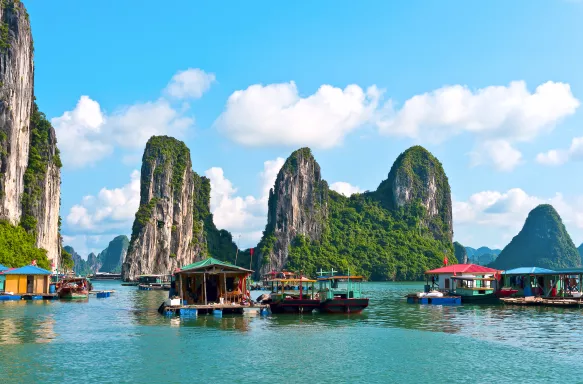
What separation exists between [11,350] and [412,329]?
24.1m

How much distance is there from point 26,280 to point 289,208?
127856 mm

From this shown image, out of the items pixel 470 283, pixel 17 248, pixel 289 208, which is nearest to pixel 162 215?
pixel 289 208

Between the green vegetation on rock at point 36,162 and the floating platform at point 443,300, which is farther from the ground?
the green vegetation on rock at point 36,162

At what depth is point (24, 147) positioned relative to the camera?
334 ft

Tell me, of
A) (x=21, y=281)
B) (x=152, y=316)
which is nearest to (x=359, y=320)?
(x=152, y=316)

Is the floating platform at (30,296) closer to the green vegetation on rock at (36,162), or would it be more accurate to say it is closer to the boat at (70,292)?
the boat at (70,292)

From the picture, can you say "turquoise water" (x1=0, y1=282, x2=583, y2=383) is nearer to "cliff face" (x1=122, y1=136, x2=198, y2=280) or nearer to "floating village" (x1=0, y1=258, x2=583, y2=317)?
"floating village" (x1=0, y1=258, x2=583, y2=317)

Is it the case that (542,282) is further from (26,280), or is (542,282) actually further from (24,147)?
(24,147)

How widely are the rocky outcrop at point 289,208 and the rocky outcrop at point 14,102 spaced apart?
91.9 m

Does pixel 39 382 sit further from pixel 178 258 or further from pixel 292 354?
pixel 178 258

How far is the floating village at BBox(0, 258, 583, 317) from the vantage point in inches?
1839

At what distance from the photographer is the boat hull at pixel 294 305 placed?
48562mm

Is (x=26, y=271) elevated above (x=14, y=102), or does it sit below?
below

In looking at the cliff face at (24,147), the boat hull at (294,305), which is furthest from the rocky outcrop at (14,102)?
the boat hull at (294,305)
